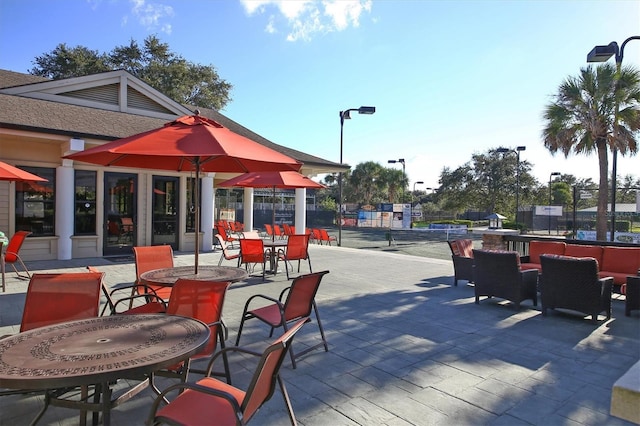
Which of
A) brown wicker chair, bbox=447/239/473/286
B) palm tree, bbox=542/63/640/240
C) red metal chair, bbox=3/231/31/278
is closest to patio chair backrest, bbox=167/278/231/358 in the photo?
brown wicker chair, bbox=447/239/473/286

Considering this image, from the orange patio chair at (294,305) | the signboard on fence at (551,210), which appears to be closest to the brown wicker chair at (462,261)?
the orange patio chair at (294,305)

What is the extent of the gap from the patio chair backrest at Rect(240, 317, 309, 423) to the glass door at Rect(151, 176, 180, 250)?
11.2 m

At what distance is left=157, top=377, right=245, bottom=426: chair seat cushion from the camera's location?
6.71 ft

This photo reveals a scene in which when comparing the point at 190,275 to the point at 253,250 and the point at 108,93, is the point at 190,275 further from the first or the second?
the point at 108,93

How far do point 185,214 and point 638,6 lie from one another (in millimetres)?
11998

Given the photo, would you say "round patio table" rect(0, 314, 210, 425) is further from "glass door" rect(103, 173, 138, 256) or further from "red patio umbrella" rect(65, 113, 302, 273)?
"glass door" rect(103, 173, 138, 256)

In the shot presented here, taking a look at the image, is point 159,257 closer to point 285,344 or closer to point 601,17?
point 285,344

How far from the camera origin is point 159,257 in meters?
5.77

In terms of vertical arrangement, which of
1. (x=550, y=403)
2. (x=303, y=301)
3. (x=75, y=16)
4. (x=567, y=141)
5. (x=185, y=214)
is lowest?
(x=550, y=403)

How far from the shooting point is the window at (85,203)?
1091 centimetres

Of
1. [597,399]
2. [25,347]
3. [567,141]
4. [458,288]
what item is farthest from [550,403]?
[567,141]

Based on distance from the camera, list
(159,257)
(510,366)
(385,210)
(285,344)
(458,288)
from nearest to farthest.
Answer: (285,344) → (510,366) → (159,257) → (458,288) → (385,210)

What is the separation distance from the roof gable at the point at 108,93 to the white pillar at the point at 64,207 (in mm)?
2854

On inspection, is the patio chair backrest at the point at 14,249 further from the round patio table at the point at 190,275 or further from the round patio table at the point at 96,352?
the round patio table at the point at 96,352
